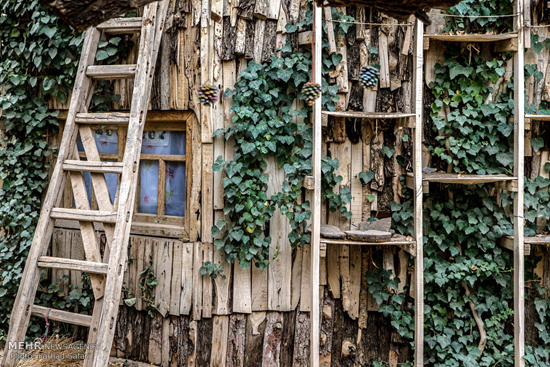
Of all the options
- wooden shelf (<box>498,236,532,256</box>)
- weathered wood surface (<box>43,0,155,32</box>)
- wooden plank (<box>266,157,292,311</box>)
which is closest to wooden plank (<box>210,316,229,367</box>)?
wooden plank (<box>266,157,292,311</box>)

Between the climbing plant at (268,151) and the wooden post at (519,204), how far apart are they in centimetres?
126

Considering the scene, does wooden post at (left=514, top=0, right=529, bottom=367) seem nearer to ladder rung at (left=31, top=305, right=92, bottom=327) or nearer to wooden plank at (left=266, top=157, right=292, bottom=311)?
wooden plank at (left=266, top=157, right=292, bottom=311)

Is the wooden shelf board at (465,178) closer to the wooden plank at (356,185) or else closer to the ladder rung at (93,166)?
the wooden plank at (356,185)

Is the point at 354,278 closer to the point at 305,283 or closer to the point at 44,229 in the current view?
the point at 305,283

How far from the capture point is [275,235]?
338cm

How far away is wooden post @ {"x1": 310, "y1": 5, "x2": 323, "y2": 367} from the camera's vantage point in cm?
301

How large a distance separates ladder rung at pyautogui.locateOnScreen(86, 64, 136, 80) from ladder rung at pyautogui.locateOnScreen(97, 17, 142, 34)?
38 cm

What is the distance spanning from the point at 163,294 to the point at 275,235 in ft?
3.44

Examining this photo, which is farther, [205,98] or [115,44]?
[115,44]

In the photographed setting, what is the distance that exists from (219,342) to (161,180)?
1439 mm

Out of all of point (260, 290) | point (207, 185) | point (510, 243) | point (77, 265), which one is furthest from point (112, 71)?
point (510, 243)

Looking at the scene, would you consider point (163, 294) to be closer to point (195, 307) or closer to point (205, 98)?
point (195, 307)

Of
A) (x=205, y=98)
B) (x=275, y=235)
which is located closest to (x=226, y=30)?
(x=205, y=98)

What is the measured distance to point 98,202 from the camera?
2926mm
